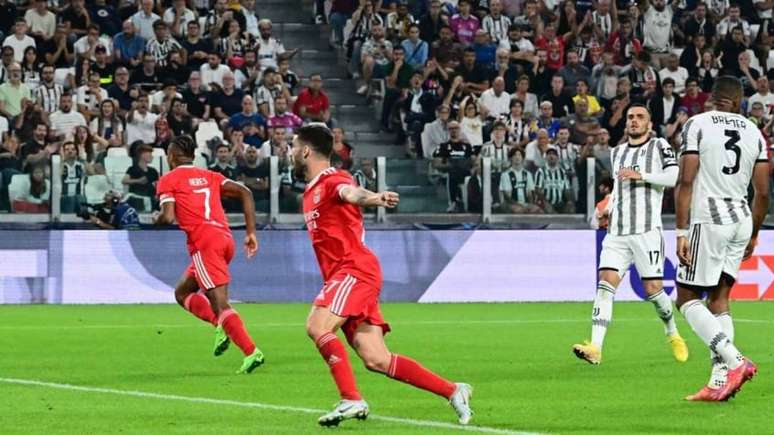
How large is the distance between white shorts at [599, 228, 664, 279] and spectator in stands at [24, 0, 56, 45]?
14.9 meters

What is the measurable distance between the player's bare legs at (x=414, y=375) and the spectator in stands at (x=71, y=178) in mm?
13881

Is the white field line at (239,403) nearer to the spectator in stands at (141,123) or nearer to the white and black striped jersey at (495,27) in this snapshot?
the spectator in stands at (141,123)

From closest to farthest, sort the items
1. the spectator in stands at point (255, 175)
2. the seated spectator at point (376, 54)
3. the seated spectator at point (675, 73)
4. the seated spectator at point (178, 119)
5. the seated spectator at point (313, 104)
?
the spectator in stands at point (255, 175) < the seated spectator at point (178, 119) < the seated spectator at point (313, 104) < the seated spectator at point (376, 54) < the seated spectator at point (675, 73)

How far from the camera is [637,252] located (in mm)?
14172

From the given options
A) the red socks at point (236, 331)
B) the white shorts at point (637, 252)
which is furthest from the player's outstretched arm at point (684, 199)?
the red socks at point (236, 331)

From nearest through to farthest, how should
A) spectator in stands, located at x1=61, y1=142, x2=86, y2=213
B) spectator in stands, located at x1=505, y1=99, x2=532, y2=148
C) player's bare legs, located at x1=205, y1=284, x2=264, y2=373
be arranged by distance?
player's bare legs, located at x1=205, y1=284, x2=264, y2=373 → spectator in stands, located at x1=61, y1=142, x2=86, y2=213 → spectator in stands, located at x1=505, y1=99, x2=532, y2=148

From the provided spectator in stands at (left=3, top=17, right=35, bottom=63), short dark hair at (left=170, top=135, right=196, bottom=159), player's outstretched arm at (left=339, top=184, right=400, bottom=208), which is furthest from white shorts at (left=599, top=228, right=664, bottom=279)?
spectator in stands at (left=3, top=17, right=35, bottom=63)

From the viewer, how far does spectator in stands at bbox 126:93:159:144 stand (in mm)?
24859

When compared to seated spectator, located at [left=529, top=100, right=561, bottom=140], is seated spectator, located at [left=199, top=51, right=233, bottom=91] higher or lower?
higher

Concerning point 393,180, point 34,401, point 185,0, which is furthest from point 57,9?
point 34,401

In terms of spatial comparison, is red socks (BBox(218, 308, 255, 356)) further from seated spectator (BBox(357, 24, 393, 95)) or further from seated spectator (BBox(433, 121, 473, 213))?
seated spectator (BBox(357, 24, 393, 95))

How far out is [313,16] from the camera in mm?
31000

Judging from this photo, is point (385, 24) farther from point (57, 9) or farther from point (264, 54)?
point (57, 9)

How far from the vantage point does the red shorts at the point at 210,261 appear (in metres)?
13.7
